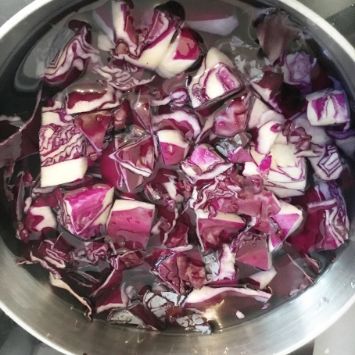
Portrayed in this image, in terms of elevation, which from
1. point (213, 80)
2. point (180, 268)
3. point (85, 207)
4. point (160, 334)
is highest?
point (213, 80)

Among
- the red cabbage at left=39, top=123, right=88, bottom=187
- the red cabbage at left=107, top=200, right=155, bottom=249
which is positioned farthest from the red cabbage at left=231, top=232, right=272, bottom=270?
the red cabbage at left=39, top=123, right=88, bottom=187

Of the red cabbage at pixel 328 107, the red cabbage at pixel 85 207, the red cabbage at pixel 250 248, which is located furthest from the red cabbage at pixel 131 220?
the red cabbage at pixel 328 107

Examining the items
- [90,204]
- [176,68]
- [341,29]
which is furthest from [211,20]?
[90,204]

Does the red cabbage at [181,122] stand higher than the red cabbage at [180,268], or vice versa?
the red cabbage at [181,122]

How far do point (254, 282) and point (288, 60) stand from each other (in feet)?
1.05

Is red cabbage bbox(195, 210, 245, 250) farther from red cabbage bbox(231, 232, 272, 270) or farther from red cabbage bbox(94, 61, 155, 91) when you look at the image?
red cabbage bbox(94, 61, 155, 91)

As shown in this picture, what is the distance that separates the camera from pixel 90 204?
0.89 metres

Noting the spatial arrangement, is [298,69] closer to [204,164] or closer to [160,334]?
[204,164]

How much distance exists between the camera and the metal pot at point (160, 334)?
91cm

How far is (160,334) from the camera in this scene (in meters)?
1.00

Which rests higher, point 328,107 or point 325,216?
point 328,107

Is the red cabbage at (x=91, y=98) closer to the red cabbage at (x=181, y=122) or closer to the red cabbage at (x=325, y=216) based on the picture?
the red cabbage at (x=181, y=122)

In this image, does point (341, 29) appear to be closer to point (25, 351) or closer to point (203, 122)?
point (203, 122)

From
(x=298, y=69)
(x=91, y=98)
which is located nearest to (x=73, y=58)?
(x=91, y=98)
